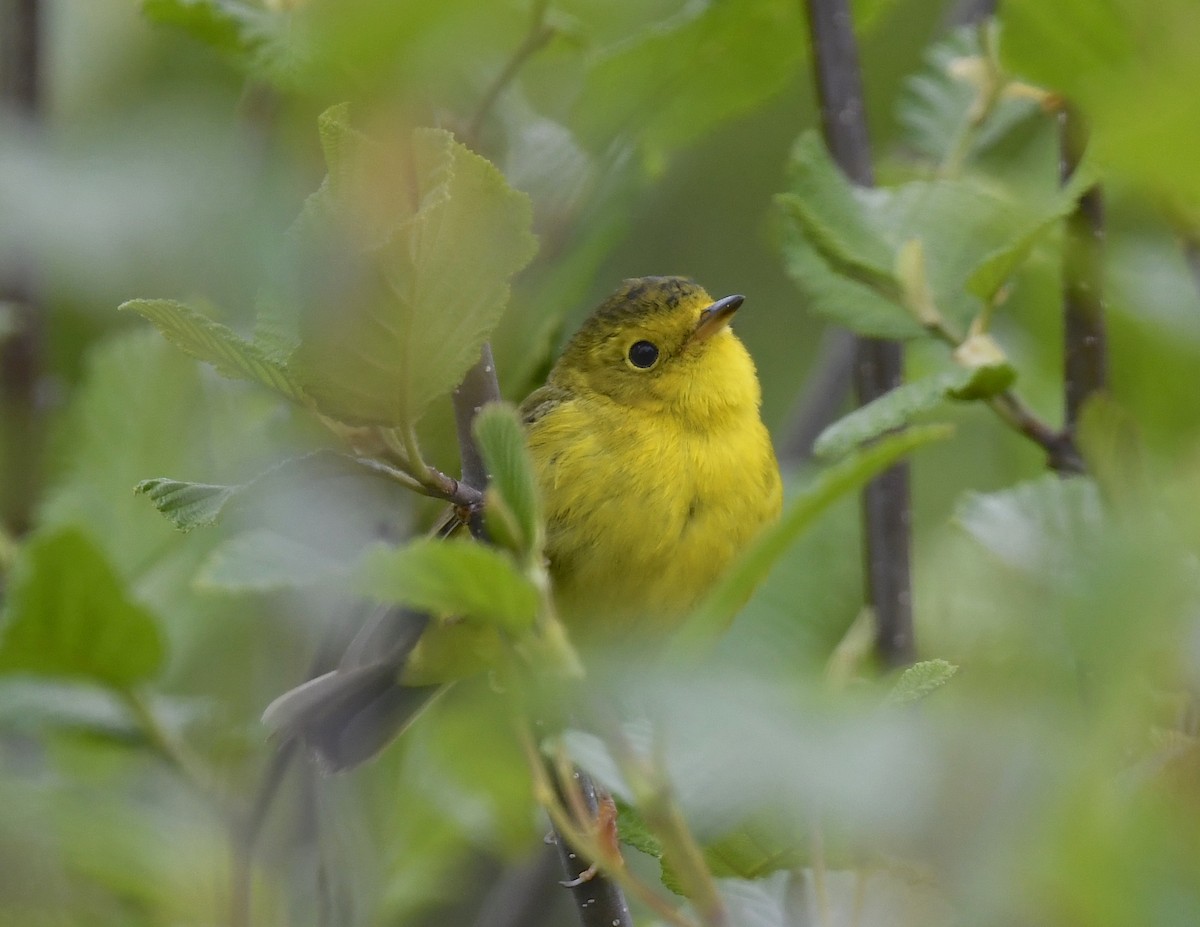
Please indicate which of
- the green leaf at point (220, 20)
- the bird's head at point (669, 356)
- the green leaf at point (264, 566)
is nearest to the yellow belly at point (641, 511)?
the bird's head at point (669, 356)

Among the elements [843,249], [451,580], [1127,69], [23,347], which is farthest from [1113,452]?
[23,347]

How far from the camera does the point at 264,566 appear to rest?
1174 mm

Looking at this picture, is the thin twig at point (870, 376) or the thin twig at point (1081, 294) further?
the thin twig at point (870, 376)

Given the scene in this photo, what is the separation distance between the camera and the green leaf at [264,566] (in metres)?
1.15

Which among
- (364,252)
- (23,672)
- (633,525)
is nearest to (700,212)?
(633,525)

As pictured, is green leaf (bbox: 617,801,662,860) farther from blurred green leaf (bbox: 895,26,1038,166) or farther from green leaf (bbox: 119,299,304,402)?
blurred green leaf (bbox: 895,26,1038,166)

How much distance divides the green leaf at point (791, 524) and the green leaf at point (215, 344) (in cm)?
59

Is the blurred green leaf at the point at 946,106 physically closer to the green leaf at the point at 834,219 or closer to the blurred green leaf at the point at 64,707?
the green leaf at the point at 834,219

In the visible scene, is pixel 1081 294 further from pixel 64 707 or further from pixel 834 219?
pixel 64 707

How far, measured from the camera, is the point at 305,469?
5.11 ft

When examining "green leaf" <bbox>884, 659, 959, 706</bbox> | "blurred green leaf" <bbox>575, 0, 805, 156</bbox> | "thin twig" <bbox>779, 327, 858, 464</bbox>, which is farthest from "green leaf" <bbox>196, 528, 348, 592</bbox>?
"thin twig" <bbox>779, 327, 858, 464</bbox>

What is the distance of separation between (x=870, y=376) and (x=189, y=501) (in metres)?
1.42

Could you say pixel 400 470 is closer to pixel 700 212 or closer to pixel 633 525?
pixel 633 525

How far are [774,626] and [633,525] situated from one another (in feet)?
1.96
